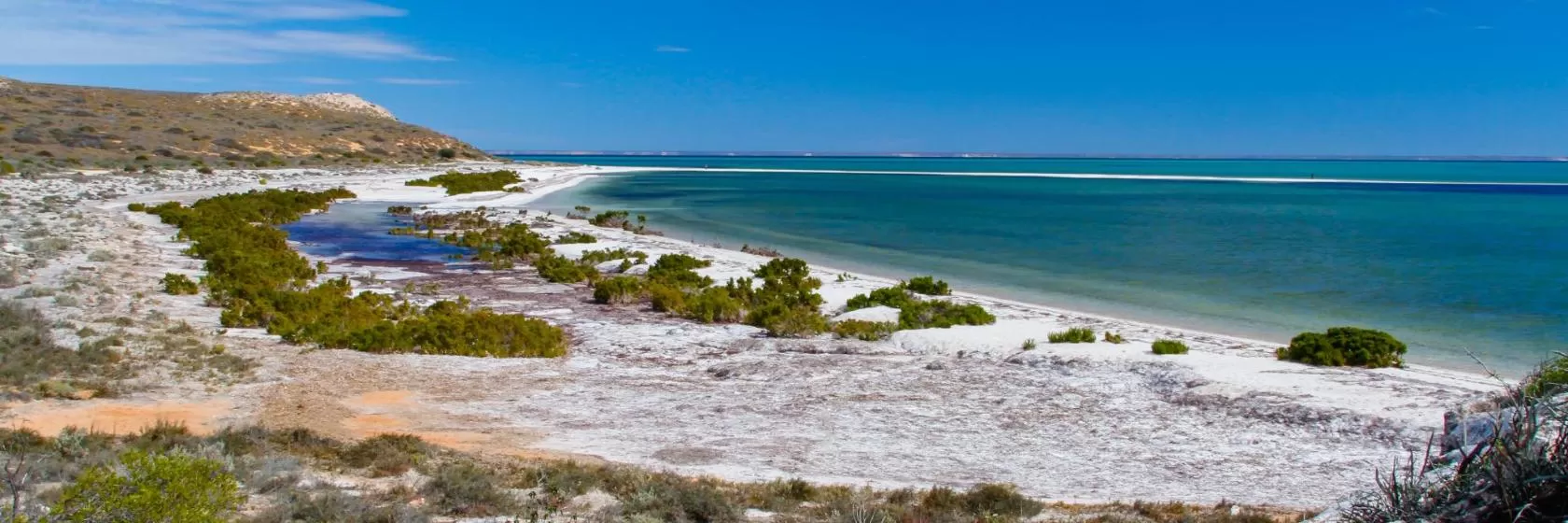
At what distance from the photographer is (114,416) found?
8711mm

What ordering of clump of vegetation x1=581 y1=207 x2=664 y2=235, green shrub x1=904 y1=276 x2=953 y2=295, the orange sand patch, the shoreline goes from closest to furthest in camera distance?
the shoreline, the orange sand patch, green shrub x1=904 y1=276 x2=953 y2=295, clump of vegetation x1=581 y1=207 x2=664 y2=235

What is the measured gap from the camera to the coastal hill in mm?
53438

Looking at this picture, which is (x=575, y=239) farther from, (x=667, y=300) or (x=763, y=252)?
(x=667, y=300)

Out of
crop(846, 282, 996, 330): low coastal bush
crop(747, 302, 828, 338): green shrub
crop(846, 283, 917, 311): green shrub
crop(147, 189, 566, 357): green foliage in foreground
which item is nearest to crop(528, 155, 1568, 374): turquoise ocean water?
crop(846, 282, 996, 330): low coastal bush

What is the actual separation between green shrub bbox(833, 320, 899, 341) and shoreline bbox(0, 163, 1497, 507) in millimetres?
327

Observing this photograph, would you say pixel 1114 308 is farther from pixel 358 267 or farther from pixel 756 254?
pixel 358 267

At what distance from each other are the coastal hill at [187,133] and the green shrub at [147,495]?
45034mm

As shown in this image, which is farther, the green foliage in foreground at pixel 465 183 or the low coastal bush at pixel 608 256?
the green foliage in foreground at pixel 465 183

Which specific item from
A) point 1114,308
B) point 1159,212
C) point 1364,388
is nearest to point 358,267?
point 1114,308

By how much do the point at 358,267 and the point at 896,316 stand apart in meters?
12.3

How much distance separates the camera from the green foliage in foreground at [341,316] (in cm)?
1235

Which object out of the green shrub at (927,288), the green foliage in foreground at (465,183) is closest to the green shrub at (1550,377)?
the green shrub at (927,288)

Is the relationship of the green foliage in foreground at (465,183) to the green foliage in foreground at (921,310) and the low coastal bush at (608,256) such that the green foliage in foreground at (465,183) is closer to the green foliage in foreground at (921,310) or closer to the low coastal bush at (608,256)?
the low coastal bush at (608,256)

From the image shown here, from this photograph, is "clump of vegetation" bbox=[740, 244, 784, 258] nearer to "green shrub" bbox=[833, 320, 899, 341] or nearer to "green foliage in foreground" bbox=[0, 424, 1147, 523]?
"green shrub" bbox=[833, 320, 899, 341]
